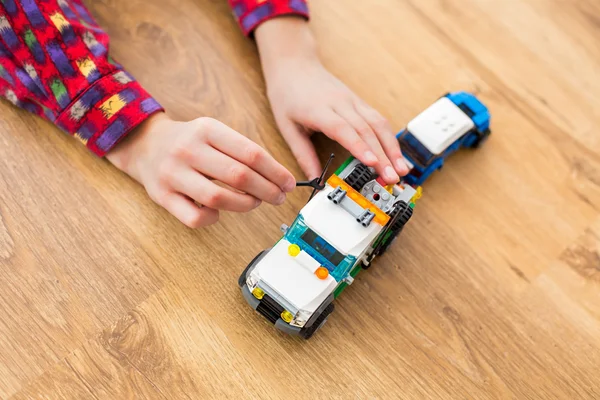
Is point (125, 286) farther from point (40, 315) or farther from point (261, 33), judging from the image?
point (261, 33)

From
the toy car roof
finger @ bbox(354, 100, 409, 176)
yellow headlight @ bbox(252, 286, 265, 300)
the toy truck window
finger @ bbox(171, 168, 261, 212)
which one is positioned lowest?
yellow headlight @ bbox(252, 286, 265, 300)

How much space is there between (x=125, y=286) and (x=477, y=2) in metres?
0.60

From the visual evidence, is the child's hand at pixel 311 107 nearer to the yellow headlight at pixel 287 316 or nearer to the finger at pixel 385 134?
the finger at pixel 385 134

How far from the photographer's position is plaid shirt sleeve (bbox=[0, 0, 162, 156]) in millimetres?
568

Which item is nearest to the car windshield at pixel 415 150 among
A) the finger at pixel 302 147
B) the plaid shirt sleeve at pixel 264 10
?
the finger at pixel 302 147

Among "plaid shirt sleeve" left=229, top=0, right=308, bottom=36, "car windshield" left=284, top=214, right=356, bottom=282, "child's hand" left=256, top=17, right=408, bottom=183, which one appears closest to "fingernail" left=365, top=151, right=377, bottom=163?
"child's hand" left=256, top=17, right=408, bottom=183

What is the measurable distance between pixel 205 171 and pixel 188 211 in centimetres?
5

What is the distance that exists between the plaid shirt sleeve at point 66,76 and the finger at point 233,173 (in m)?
0.09

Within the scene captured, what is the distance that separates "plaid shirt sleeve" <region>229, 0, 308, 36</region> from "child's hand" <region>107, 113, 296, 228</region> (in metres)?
0.18

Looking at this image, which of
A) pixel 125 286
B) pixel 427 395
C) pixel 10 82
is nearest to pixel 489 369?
pixel 427 395

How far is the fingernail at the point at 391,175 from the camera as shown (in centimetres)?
57

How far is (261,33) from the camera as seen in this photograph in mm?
678

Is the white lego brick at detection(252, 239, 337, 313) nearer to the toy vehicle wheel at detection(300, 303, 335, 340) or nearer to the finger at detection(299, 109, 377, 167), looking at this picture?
the toy vehicle wheel at detection(300, 303, 335, 340)

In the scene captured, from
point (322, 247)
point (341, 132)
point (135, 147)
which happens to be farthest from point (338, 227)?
point (135, 147)
